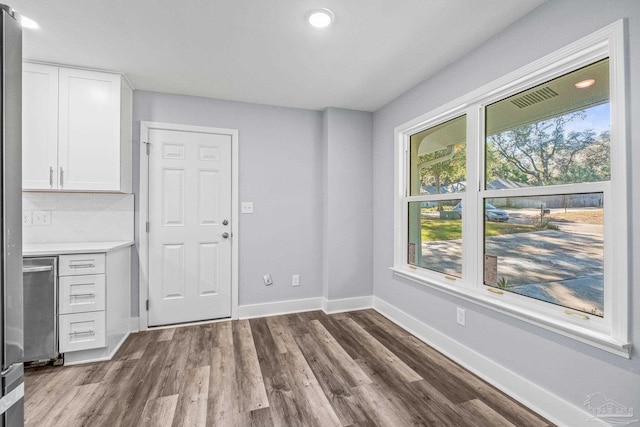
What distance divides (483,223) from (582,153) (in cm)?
74

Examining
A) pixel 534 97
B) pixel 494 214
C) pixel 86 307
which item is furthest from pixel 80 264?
pixel 534 97

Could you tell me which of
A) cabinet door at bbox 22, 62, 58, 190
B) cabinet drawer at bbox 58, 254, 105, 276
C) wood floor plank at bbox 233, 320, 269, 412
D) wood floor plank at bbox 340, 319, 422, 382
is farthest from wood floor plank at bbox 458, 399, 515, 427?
cabinet door at bbox 22, 62, 58, 190

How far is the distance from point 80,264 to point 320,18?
2.52 m

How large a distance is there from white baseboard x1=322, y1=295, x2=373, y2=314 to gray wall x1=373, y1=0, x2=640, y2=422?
652mm

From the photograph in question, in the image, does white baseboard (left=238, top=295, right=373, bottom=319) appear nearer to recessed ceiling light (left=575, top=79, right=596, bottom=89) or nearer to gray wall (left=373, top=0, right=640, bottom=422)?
gray wall (left=373, top=0, right=640, bottom=422)

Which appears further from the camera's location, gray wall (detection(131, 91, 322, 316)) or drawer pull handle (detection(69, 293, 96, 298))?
gray wall (detection(131, 91, 322, 316))

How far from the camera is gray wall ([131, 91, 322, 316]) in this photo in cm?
323

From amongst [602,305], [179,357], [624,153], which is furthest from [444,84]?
[179,357]

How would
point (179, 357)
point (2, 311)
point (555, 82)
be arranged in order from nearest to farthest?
point (2, 311) → point (555, 82) → point (179, 357)

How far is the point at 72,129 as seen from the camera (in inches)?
96.8

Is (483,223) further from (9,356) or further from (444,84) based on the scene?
(9,356)

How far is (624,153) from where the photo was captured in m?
1.36

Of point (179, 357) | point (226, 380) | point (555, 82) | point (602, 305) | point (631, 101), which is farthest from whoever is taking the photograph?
point (179, 357)

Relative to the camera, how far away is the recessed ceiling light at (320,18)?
1791mm
